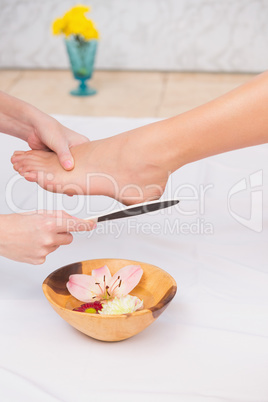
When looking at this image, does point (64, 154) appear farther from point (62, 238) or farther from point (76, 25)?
point (76, 25)

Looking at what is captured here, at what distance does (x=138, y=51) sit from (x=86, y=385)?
263 centimetres

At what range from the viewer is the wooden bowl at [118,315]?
2.70ft

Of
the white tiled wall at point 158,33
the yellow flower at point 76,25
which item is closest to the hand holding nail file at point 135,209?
the yellow flower at point 76,25

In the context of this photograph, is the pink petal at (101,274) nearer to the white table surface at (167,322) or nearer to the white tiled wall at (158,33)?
the white table surface at (167,322)

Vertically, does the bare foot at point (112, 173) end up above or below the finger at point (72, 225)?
above

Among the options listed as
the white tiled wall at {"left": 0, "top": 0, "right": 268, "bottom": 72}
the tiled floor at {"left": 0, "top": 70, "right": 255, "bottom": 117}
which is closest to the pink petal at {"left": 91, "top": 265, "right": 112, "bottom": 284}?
the tiled floor at {"left": 0, "top": 70, "right": 255, "bottom": 117}

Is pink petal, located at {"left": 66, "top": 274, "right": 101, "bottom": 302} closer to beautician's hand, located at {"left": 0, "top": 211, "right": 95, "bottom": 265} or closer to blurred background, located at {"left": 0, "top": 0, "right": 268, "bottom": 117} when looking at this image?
beautician's hand, located at {"left": 0, "top": 211, "right": 95, "bottom": 265}

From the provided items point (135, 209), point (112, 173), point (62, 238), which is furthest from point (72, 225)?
point (112, 173)

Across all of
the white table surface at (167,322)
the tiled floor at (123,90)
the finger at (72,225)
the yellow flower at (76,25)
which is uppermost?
the yellow flower at (76,25)

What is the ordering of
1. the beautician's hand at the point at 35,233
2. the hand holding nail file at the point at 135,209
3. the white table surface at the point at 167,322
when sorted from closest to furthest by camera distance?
1. the white table surface at the point at 167,322
2. the beautician's hand at the point at 35,233
3. the hand holding nail file at the point at 135,209

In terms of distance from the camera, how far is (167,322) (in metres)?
0.94

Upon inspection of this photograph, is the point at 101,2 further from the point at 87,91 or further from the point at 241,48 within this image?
the point at 241,48

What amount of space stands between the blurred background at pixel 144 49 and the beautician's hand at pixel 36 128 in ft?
4.94

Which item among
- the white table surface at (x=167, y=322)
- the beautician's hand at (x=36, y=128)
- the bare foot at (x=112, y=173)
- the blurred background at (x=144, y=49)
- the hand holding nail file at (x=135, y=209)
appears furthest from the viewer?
the blurred background at (x=144, y=49)
